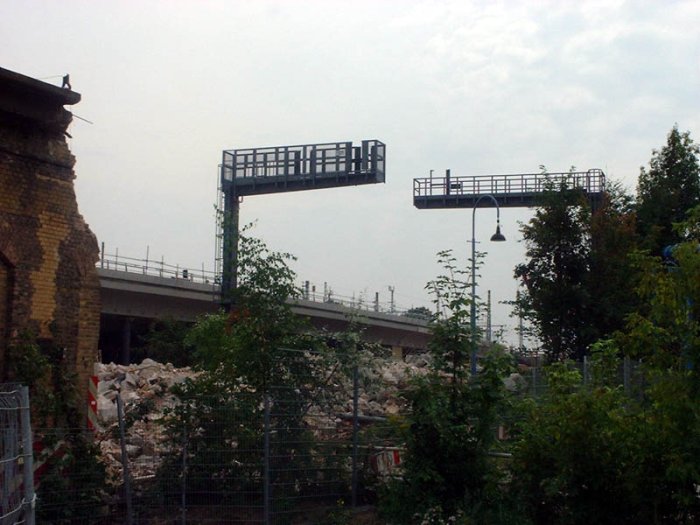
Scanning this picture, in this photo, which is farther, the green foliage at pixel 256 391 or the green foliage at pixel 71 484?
the green foliage at pixel 256 391

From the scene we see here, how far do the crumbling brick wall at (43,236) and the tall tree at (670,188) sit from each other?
67.3 feet

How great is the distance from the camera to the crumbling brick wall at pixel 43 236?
47.8 ft

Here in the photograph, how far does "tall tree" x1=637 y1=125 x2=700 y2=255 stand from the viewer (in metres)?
31.3

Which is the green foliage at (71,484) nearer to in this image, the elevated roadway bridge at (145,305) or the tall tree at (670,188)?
the tall tree at (670,188)

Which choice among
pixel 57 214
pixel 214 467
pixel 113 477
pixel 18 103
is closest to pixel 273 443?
pixel 214 467

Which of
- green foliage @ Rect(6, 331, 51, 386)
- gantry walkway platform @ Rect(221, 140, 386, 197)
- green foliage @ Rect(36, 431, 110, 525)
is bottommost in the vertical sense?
green foliage @ Rect(36, 431, 110, 525)

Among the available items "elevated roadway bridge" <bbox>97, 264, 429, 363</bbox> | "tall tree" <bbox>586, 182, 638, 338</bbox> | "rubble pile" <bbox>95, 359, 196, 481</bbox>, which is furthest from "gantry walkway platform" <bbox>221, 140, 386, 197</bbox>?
"tall tree" <bbox>586, 182, 638, 338</bbox>

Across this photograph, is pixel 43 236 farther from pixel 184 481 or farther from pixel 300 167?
pixel 300 167

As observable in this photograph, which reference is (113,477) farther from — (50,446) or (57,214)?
(57,214)

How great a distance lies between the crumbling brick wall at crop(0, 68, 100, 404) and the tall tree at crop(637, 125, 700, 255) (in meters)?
20.5

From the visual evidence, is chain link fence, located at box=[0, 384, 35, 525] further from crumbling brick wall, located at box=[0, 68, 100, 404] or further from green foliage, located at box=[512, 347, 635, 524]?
crumbling brick wall, located at box=[0, 68, 100, 404]

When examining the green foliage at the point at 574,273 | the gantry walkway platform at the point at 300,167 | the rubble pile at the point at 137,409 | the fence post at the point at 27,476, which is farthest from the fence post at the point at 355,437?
Result: the gantry walkway platform at the point at 300,167

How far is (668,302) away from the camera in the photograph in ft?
30.0

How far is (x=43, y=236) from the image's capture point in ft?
49.5
